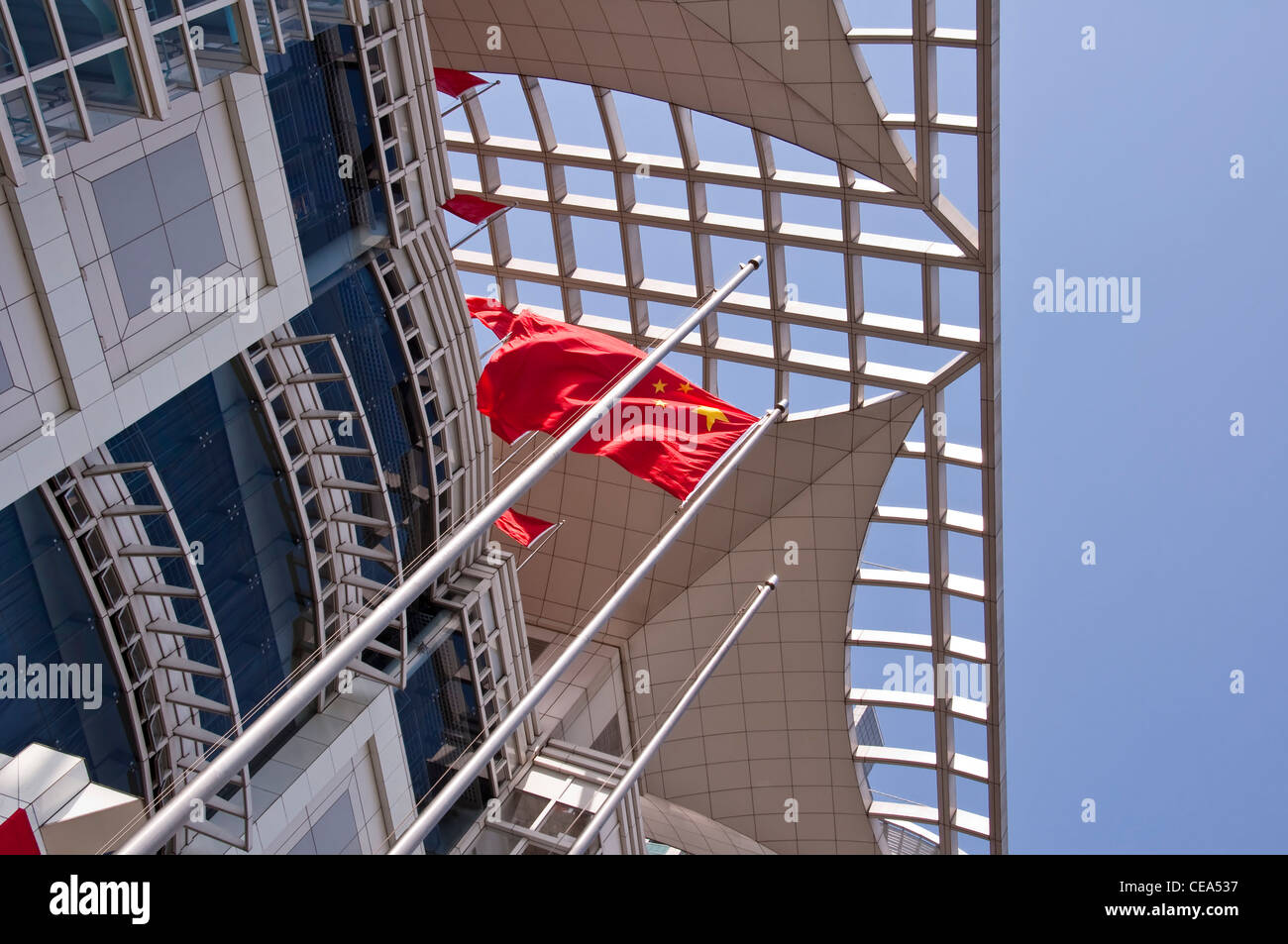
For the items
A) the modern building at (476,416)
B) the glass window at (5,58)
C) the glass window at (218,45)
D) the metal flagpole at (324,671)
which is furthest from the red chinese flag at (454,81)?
the glass window at (5,58)

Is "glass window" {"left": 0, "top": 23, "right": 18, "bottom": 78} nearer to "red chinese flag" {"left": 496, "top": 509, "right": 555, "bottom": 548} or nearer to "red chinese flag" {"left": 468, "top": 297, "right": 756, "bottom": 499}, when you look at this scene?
"red chinese flag" {"left": 468, "top": 297, "right": 756, "bottom": 499}

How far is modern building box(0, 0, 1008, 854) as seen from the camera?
571 inches

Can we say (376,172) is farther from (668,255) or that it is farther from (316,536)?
(668,255)

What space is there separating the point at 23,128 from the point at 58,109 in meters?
0.46

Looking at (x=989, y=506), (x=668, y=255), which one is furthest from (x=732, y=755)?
(x=668, y=255)

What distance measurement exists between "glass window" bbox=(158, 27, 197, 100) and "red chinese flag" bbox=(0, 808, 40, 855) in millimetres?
8383

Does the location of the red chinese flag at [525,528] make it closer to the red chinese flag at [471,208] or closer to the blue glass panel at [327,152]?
the red chinese flag at [471,208]

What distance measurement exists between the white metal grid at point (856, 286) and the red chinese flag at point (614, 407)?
24.8 feet

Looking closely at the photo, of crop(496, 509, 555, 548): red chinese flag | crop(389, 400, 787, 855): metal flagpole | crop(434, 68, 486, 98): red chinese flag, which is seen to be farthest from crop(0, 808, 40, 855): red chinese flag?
crop(434, 68, 486, 98): red chinese flag

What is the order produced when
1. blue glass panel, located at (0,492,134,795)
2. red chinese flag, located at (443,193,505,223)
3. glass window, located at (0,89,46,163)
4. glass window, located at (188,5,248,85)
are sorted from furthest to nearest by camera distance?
red chinese flag, located at (443,193,505,223) → glass window, located at (188,5,248,85) → blue glass panel, located at (0,492,134,795) → glass window, located at (0,89,46,163)

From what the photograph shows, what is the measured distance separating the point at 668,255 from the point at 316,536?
42.8 ft

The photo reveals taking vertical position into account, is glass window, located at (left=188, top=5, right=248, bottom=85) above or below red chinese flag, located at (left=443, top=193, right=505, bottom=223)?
above

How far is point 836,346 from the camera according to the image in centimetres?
2909

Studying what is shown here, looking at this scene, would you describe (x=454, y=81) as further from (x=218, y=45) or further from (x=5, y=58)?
(x=5, y=58)
